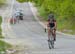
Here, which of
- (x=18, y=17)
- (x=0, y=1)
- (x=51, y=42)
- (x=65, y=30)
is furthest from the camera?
(x=0, y=1)

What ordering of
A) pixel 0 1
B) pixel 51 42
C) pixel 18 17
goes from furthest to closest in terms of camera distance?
pixel 0 1
pixel 18 17
pixel 51 42

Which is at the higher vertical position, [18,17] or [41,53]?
[41,53]

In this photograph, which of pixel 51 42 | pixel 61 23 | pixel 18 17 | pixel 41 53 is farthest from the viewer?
pixel 18 17

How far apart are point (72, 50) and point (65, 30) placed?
14425mm

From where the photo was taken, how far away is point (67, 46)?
20203 millimetres

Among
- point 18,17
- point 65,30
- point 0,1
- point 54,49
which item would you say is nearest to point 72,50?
point 54,49

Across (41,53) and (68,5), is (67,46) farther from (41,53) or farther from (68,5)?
(68,5)

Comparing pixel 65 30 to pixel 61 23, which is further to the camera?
pixel 61 23

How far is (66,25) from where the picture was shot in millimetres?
34781

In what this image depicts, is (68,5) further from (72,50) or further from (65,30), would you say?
(72,50)

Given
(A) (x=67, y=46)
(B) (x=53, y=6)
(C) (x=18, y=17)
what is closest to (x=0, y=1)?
(C) (x=18, y=17)

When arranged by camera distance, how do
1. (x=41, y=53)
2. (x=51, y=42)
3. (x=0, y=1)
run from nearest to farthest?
(x=41, y=53) < (x=51, y=42) < (x=0, y=1)

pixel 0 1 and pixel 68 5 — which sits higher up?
pixel 68 5

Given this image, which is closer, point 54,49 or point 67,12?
point 54,49
